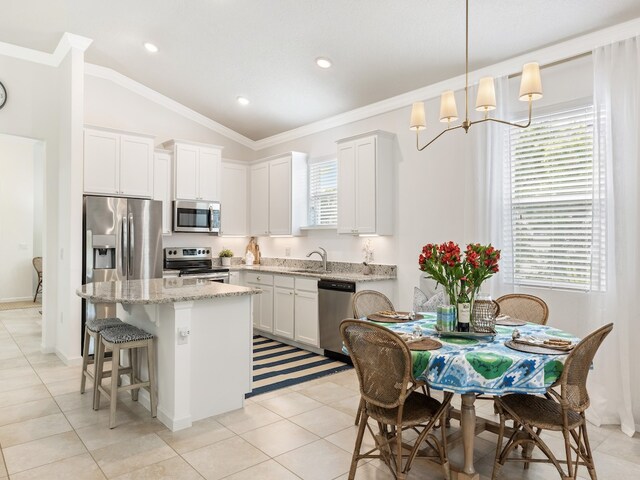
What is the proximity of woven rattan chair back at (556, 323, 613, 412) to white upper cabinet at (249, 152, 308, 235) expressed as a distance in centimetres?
429

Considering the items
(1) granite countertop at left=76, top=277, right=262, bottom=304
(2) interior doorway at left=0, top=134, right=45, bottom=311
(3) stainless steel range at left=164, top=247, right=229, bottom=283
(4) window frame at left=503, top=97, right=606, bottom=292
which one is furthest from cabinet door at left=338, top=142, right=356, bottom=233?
(2) interior doorway at left=0, top=134, right=45, bottom=311

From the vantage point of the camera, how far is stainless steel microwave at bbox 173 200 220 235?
581 centimetres

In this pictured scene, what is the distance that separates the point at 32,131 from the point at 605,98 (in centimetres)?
565

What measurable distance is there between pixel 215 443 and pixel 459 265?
6.39 ft

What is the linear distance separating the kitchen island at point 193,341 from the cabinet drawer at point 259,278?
7.09ft

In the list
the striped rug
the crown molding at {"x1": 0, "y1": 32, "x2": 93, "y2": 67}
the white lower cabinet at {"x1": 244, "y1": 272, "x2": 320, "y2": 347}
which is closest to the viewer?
the striped rug

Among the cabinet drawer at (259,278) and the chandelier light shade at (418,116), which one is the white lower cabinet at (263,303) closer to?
the cabinet drawer at (259,278)

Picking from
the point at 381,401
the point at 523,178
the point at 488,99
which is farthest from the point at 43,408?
the point at 523,178

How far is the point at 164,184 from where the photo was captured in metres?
5.74

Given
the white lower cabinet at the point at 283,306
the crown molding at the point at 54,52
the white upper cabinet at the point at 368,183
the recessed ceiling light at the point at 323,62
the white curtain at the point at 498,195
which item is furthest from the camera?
the white lower cabinet at the point at 283,306

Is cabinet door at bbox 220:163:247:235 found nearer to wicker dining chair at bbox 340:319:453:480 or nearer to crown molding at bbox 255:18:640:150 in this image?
crown molding at bbox 255:18:640:150

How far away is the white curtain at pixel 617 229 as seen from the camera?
3.10 meters

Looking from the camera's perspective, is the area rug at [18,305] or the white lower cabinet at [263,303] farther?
the area rug at [18,305]

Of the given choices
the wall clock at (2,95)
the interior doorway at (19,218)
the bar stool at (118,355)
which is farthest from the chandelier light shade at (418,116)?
the interior doorway at (19,218)
